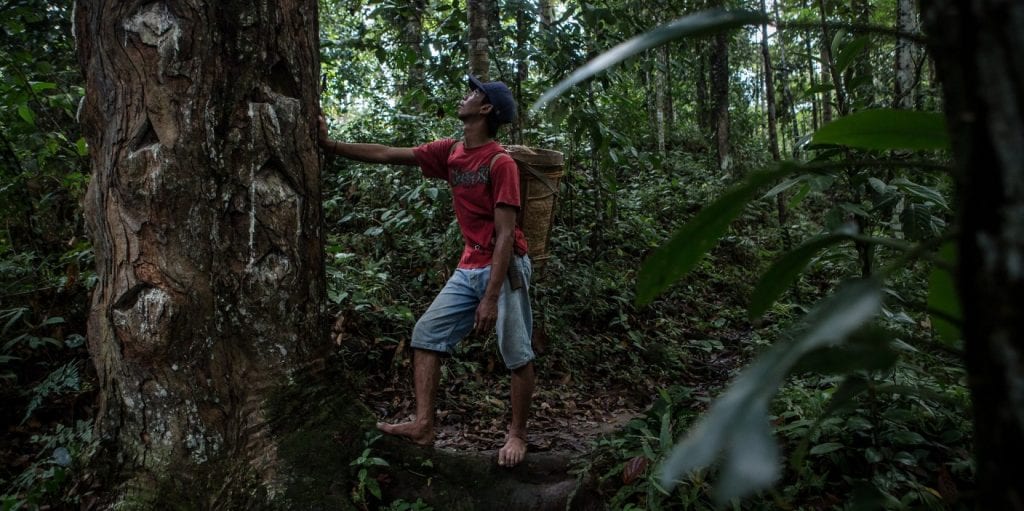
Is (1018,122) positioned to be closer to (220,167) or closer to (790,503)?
(790,503)

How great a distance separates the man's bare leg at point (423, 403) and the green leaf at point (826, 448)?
1.72 metres

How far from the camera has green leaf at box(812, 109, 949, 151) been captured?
3.37 ft

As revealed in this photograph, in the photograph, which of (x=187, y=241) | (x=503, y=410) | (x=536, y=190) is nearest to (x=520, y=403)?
(x=503, y=410)

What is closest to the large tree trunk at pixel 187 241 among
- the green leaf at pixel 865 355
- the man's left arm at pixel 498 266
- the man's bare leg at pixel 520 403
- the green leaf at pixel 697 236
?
the man's left arm at pixel 498 266

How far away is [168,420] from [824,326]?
98.6 inches

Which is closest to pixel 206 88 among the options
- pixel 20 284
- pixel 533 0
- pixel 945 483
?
pixel 20 284

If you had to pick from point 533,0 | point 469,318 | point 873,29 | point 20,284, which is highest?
point 533,0

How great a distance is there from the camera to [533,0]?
239 inches

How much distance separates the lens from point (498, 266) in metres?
3.19

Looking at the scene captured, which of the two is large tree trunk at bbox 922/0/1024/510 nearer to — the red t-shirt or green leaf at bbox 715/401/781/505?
green leaf at bbox 715/401/781/505

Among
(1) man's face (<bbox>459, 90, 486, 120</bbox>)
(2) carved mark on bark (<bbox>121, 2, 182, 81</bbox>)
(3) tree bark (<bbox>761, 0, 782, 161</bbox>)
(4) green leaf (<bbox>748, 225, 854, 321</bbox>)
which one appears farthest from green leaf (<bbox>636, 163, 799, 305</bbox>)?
(3) tree bark (<bbox>761, 0, 782, 161</bbox>)

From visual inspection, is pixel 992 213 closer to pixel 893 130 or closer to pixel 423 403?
pixel 893 130

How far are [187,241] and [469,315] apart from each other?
55.7 inches

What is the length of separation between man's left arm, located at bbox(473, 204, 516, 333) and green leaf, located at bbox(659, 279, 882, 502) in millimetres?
2514
